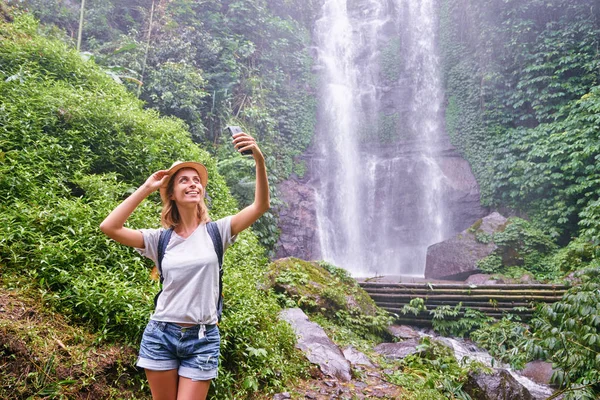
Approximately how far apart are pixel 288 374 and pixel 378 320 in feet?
11.4

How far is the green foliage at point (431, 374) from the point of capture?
4.35 metres

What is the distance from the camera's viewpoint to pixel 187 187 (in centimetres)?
207

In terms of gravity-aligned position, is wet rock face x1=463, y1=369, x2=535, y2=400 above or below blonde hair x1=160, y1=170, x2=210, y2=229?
below

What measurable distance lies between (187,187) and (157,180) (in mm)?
163

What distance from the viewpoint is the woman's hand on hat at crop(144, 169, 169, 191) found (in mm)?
2053

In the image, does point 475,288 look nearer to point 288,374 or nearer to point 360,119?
point 288,374

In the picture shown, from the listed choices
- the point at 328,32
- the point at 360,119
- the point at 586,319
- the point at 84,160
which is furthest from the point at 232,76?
the point at 586,319

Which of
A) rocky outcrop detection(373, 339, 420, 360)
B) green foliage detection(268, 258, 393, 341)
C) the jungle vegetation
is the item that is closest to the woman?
the jungle vegetation

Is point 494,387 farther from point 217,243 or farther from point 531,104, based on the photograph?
point 531,104

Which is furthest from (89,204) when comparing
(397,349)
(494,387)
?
(397,349)

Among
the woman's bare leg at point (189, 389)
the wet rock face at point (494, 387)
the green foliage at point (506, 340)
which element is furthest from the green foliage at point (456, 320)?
the woman's bare leg at point (189, 389)

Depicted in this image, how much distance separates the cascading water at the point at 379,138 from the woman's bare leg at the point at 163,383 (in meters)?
13.5

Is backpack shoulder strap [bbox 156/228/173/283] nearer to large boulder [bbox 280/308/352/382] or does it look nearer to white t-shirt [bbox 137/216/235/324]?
white t-shirt [bbox 137/216/235/324]

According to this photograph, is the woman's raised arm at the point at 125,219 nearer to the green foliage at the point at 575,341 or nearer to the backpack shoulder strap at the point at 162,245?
the backpack shoulder strap at the point at 162,245
